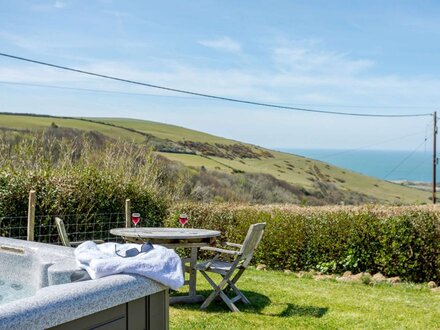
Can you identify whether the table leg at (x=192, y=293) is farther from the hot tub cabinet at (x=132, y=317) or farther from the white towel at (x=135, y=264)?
the hot tub cabinet at (x=132, y=317)

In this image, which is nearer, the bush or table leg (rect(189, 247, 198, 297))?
table leg (rect(189, 247, 198, 297))

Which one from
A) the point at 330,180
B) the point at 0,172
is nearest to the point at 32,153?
the point at 0,172

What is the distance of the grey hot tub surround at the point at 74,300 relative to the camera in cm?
251

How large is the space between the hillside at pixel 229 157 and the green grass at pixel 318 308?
60.3 ft

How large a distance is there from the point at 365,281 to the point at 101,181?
15.6 ft

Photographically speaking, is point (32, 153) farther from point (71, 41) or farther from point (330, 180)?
point (330, 180)

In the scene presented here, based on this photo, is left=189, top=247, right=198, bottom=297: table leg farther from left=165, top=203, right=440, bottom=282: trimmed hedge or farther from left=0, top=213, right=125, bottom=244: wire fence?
left=165, top=203, right=440, bottom=282: trimmed hedge

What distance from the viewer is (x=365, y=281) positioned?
7.95 metres

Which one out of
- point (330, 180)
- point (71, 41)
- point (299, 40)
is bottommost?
point (330, 180)

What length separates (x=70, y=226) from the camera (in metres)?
8.64

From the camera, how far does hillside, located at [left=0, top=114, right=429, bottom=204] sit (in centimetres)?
2836

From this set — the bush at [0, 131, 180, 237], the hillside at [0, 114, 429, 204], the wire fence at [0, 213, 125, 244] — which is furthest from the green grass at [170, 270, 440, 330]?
the hillside at [0, 114, 429, 204]

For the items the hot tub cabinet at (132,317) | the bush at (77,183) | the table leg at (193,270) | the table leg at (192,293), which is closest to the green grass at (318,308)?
the table leg at (192,293)

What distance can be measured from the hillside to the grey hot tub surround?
70.3 ft
